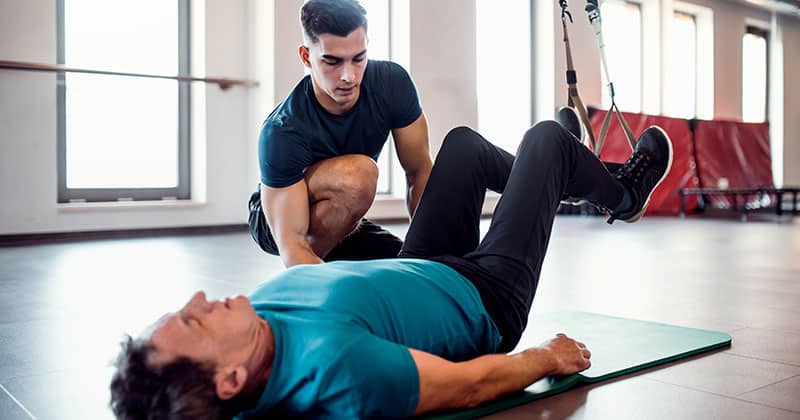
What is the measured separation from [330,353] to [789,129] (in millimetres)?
12155

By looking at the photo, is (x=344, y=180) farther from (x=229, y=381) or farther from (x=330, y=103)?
(x=229, y=381)

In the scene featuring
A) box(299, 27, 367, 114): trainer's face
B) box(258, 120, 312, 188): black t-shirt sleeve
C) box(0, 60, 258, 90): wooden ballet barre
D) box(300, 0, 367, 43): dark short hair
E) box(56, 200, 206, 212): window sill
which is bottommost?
box(56, 200, 206, 212): window sill

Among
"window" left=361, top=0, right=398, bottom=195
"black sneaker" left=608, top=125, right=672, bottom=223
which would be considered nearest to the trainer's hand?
"black sneaker" left=608, top=125, right=672, bottom=223

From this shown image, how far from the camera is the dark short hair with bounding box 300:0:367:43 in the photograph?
6.66ft

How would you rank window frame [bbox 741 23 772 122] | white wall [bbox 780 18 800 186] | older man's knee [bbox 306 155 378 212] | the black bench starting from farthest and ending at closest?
white wall [bbox 780 18 800 186] < window frame [bbox 741 23 772 122] < the black bench < older man's knee [bbox 306 155 378 212]

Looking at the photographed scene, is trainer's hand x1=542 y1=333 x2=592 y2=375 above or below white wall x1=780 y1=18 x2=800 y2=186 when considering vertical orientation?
below

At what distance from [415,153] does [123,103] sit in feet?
13.5

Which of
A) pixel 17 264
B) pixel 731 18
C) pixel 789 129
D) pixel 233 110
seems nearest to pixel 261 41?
pixel 233 110

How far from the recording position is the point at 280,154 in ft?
7.05

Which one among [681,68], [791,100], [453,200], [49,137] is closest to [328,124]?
[453,200]

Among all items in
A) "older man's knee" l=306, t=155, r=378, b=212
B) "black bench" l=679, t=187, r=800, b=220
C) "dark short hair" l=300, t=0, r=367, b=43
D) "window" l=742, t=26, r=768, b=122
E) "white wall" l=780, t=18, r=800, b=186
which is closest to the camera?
"dark short hair" l=300, t=0, r=367, b=43

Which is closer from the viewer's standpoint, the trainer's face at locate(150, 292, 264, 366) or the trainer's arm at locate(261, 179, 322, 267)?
the trainer's face at locate(150, 292, 264, 366)

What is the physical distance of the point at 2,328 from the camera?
2309 mm

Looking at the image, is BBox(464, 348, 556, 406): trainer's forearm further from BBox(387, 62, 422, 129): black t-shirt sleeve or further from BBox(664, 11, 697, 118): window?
BBox(664, 11, 697, 118): window
